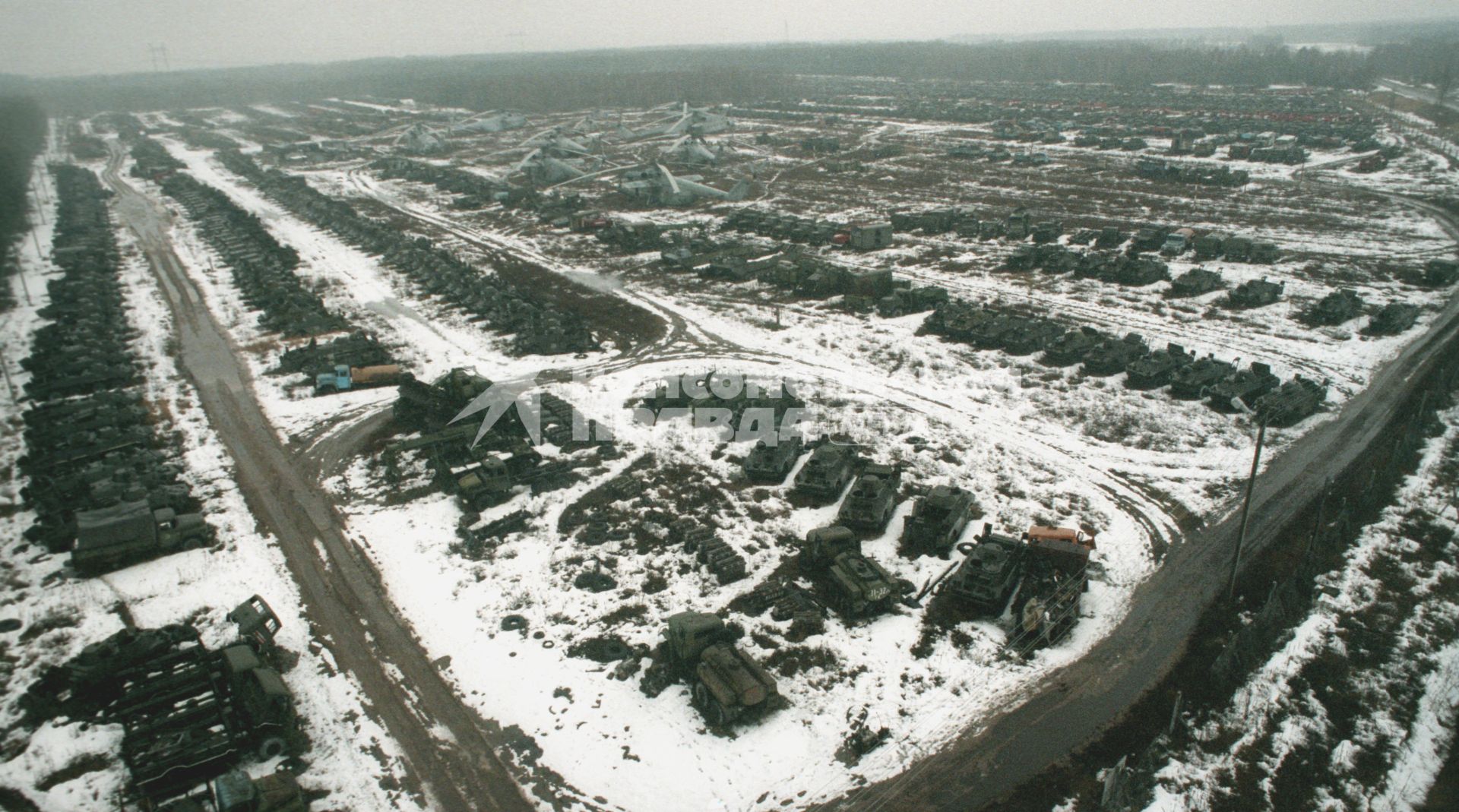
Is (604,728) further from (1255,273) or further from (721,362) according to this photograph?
(1255,273)

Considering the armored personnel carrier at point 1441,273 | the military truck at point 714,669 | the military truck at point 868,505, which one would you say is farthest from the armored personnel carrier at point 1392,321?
the military truck at point 714,669

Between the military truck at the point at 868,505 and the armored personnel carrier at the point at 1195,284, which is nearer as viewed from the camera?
the military truck at the point at 868,505

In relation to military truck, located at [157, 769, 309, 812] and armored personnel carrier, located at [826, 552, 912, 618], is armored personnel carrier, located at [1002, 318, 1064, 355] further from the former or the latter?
military truck, located at [157, 769, 309, 812]

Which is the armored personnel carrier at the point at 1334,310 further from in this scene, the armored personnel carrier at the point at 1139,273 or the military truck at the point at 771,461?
the military truck at the point at 771,461

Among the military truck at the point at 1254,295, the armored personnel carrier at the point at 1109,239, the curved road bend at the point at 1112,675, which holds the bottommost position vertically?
the curved road bend at the point at 1112,675

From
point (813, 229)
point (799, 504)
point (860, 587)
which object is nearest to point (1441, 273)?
point (813, 229)
